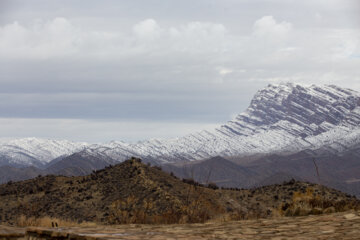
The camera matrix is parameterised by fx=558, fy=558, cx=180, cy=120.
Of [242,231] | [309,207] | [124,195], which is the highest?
[124,195]

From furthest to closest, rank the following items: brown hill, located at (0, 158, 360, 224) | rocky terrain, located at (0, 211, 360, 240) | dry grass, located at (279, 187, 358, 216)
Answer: brown hill, located at (0, 158, 360, 224), dry grass, located at (279, 187, 358, 216), rocky terrain, located at (0, 211, 360, 240)

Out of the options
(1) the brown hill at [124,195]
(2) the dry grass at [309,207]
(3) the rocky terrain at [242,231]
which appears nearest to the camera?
(3) the rocky terrain at [242,231]

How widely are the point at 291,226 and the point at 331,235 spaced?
4.63 feet

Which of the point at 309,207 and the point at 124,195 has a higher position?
the point at 124,195

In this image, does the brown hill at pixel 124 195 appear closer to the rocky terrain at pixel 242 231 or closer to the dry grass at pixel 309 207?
the dry grass at pixel 309 207

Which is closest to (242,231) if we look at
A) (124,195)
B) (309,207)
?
(309,207)

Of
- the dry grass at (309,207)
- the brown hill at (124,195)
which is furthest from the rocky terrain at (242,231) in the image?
the brown hill at (124,195)

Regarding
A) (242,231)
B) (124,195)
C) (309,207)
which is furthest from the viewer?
(124,195)

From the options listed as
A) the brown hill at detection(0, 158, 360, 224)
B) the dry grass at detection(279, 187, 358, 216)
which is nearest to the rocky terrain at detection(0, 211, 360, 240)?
the dry grass at detection(279, 187, 358, 216)

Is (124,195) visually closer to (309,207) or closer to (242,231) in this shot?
(309,207)

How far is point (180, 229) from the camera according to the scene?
461 inches

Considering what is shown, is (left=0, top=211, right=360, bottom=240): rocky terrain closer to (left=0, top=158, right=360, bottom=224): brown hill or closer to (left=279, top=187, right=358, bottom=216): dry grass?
(left=279, top=187, right=358, bottom=216): dry grass

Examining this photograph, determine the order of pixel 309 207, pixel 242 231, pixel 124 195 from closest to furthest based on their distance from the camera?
pixel 242 231 → pixel 309 207 → pixel 124 195

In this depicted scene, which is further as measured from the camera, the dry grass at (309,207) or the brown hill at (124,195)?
the brown hill at (124,195)
